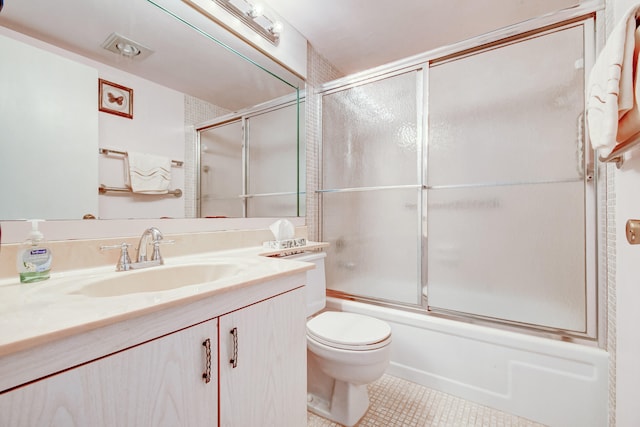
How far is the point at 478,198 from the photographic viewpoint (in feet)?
4.92

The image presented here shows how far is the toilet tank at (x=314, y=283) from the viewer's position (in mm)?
1440

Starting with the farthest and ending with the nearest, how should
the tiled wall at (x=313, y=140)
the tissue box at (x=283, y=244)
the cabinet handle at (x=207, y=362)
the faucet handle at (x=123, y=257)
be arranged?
the tiled wall at (x=313, y=140), the tissue box at (x=283, y=244), the faucet handle at (x=123, y=257), the cabinet handle at (x=207, y=362)

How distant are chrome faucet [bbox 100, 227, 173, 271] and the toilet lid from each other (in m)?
0.75

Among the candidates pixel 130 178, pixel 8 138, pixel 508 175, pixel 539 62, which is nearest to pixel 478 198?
pixel 508 175

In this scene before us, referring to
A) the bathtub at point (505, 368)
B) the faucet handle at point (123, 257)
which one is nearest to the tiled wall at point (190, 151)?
the faucet handle at point (123, 257)

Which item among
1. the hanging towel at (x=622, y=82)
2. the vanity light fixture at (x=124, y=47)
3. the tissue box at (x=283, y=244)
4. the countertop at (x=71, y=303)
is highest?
the vanity light fixture at (x=124, y=47)

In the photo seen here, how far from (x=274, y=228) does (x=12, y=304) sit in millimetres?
1043

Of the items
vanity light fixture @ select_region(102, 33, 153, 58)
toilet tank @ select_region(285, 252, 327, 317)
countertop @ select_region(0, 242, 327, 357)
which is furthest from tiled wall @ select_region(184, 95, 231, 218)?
toilet tank @ select_region(285, 252, 327, 317)

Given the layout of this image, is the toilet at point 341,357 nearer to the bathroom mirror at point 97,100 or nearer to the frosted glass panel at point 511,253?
the frosted glass panel at point 511,253

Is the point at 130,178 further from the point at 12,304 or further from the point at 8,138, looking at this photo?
the point at 12,304

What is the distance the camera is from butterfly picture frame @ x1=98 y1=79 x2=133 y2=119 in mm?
1004

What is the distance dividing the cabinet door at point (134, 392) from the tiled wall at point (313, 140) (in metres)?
1.36

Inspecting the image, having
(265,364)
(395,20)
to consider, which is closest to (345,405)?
(265,364)

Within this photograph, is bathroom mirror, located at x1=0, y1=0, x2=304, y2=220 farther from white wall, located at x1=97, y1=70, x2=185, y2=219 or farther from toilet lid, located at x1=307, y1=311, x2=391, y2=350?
toilet lid, located at x1=307, y1=311, x2=391, y2=350
